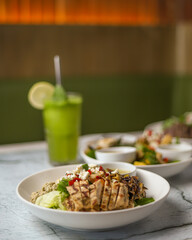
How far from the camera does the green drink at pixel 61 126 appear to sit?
1.80 m

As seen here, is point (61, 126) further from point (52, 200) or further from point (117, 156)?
point (52, 200)

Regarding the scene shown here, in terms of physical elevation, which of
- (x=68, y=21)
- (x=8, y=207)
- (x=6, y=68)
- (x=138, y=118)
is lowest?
(x=138, y=118)

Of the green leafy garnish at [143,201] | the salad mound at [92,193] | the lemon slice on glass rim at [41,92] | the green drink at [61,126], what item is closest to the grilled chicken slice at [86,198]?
the salad mound at [92,193]

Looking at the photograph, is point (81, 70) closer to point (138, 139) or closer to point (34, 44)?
point (34, 44)

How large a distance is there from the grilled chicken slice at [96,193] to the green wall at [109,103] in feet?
8.92

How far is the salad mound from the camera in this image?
995mm

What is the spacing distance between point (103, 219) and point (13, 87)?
2826 millimetres

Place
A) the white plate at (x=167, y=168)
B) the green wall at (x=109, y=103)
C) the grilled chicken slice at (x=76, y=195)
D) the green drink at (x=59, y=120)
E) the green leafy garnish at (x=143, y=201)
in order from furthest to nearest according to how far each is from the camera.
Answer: the green wall at (x=109, y=103), the green drink at (x=59, y=120), the white plate at (x=167, y=168), the green leafy garnish at (x=143, y=201), the grilled chicken slice at (x=76, y=195)

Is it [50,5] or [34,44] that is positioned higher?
[50,5]

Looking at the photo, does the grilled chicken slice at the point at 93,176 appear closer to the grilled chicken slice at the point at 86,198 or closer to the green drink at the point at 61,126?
the grilled chicken slice at the point at 86,198

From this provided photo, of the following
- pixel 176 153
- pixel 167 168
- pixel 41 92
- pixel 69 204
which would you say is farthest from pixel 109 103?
pixel 69 204

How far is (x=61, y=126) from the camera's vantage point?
71.7 inches

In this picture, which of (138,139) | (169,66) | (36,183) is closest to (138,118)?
(169,66)

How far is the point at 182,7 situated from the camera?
4211 mm
